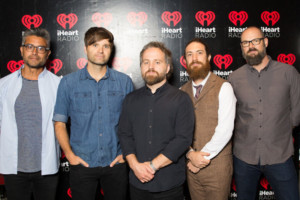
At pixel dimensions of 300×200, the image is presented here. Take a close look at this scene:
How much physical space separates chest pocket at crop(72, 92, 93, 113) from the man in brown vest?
96 centimetres

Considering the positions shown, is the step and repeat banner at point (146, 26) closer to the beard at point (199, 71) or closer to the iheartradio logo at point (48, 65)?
the iheartradio logo at point (48, 65)

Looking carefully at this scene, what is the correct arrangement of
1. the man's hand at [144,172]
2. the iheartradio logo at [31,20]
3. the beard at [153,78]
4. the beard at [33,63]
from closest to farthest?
1. the man's hand at [144,172]
2. the beard at [153,78]
3. the beard at [33,63]
4. the iheartradio logo at [31,20]

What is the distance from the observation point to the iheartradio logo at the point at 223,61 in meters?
3.01

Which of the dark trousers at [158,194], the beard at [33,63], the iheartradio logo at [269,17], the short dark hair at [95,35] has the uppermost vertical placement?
the iheartradio logo at [269,17]

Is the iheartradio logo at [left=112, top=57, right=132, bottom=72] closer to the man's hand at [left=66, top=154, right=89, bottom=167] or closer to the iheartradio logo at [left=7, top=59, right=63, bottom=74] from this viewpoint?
the iheartradio logo at [left=7, top=59, right=63, bottom=74]

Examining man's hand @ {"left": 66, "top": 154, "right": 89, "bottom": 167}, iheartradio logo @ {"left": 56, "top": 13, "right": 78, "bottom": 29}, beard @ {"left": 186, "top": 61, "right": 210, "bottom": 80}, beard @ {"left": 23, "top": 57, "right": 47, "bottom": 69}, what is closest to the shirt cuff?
man's hand @ {"left": 66, "top": 154, "right": 89, "bottom": 167}

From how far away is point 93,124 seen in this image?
1.98m

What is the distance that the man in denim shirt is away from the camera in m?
1.96

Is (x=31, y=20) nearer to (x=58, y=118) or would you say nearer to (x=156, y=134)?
(x=58, y=118)

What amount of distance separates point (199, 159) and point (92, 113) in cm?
103

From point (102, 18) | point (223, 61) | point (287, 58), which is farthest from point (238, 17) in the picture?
point (102, 18)

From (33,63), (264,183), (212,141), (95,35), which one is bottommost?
(264,183)

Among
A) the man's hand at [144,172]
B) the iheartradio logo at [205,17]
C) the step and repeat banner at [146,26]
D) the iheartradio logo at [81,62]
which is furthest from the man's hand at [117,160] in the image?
the iheartradio logo at [205,17]

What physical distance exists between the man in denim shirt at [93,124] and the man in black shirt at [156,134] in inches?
9.3
